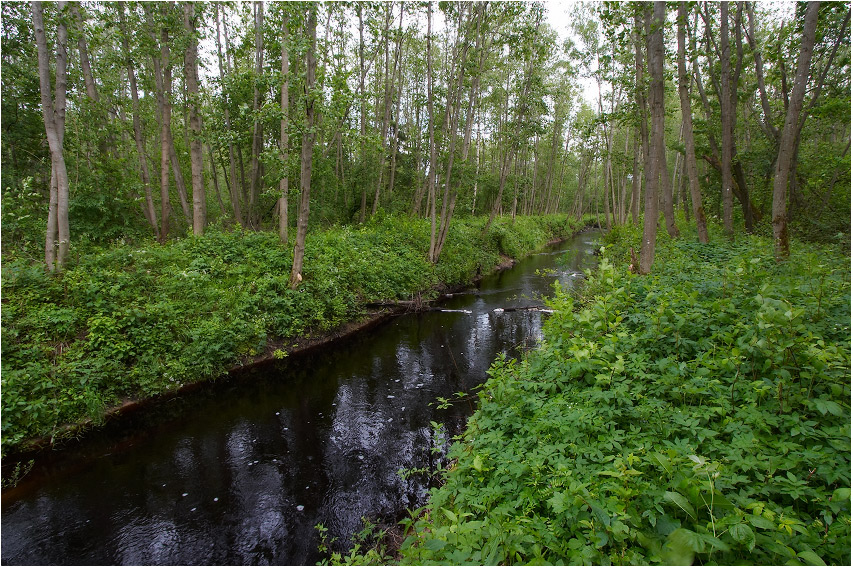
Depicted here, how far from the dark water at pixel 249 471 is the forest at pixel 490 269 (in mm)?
709

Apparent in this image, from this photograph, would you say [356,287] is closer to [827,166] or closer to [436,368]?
[436,368]

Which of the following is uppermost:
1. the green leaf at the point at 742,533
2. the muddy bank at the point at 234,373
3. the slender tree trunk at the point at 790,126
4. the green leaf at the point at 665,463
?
the slender tree trunk at the point at 790,126

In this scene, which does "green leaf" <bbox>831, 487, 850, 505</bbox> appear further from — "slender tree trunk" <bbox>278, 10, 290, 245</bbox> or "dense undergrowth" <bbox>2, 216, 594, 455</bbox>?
"slender tree trunk" <bbox>278, 10, 290, 245</bbox>

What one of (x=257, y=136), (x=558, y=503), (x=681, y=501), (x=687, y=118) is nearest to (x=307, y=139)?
(x=257, y=136)

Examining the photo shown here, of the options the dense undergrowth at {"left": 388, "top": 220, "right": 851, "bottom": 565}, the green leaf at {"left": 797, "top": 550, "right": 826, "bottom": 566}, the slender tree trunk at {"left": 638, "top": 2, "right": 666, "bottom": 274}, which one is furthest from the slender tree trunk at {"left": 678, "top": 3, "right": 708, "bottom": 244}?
the green leaf at {"left": 797, "top": 550, "right": 826, "bottom": 566}

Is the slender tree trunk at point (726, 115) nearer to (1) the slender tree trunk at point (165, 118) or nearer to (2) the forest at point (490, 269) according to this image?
(2) the forest at point (490, 269)

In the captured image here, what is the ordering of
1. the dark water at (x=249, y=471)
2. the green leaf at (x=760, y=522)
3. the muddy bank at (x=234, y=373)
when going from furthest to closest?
1. the muddy bank at (x=234, y=373)
2. the dark water at (x=249, y=471)
3. the green leaf at (x=760, y=522)

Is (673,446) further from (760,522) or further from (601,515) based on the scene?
(601,515)

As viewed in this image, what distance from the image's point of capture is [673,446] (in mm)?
3086

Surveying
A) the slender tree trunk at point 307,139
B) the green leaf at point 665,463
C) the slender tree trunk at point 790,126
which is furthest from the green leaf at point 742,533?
the slender tree trunk at point 307,139

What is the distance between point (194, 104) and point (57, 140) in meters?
3.95

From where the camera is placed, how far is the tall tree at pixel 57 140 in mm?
7156

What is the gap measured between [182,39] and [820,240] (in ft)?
58.6

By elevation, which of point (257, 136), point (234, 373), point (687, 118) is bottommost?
point (234, 373)
